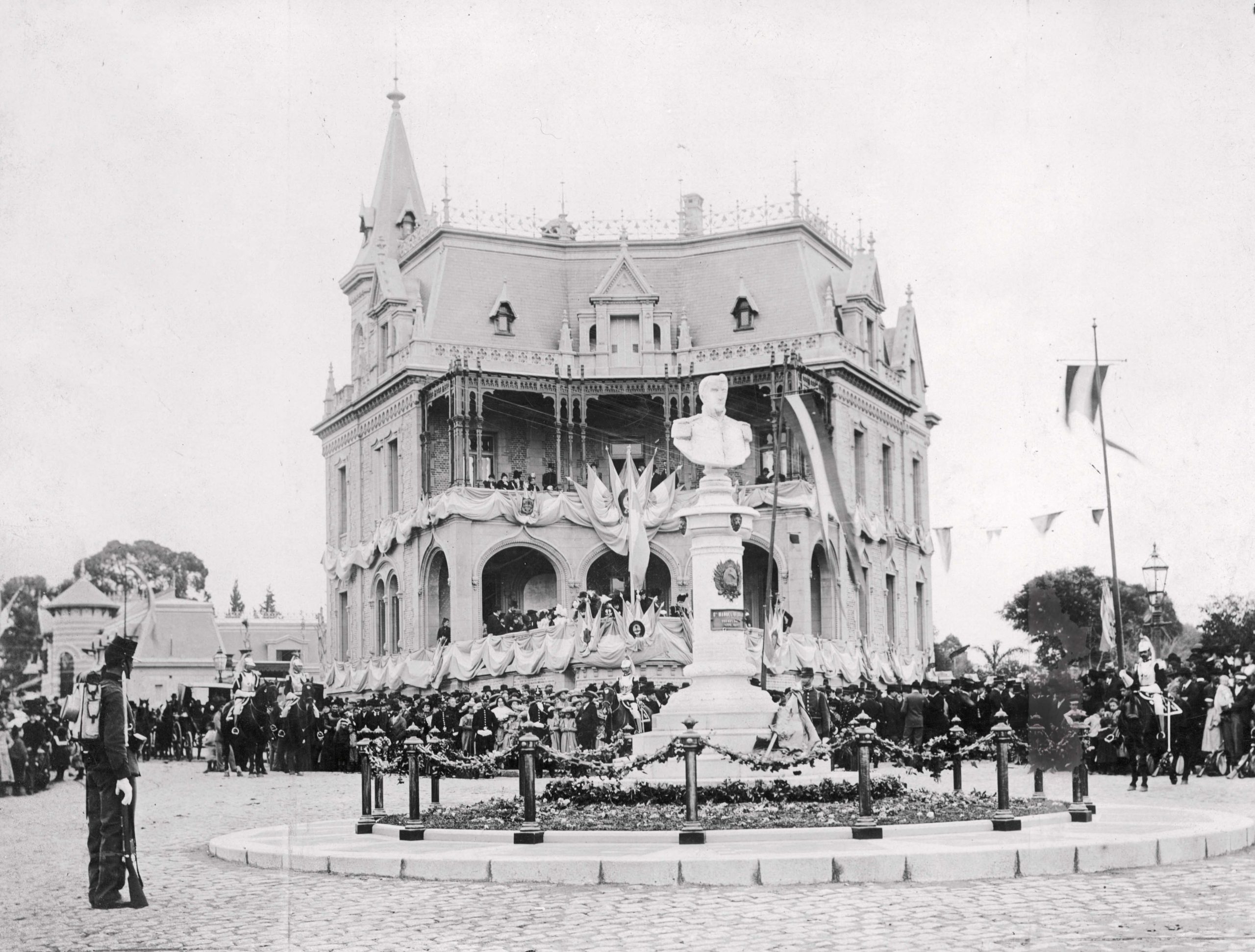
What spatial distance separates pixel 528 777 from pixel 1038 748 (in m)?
6.77

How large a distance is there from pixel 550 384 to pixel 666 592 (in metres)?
7.41

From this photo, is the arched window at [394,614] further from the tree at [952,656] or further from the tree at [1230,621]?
the tree at [1230,621]

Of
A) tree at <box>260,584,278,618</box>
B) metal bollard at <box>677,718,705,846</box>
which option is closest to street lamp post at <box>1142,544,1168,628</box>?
metal bollard at <box>677,718,705,846</box>

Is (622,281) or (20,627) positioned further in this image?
(622,281)

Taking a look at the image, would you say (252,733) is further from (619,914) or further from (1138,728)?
(619,914)

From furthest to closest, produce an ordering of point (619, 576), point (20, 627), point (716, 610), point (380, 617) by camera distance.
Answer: point (380, 617), point (619, 576), point (716, 610), point (20, 627)

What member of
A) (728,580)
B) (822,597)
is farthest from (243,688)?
(822,597)

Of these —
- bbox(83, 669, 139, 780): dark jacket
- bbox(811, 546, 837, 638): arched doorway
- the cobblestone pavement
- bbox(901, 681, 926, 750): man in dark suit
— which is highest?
bbox(811, 546, 837, 638): arched doorway

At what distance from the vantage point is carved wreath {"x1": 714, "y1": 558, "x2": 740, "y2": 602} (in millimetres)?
20500

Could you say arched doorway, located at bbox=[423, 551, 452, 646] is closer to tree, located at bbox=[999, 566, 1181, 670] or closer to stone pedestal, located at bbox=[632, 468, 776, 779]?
tree, located at bbox=[999, 566, 1181, 670]

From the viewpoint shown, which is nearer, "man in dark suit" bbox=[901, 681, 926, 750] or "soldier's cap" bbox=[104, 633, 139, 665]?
"soldier's cap" bbox=[104, 633, 139, 665]

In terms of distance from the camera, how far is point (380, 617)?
53.1 metres

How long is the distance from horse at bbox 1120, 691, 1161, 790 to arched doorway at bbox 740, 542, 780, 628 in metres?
24.0

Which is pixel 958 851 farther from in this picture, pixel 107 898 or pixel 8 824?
pixel 8 824
